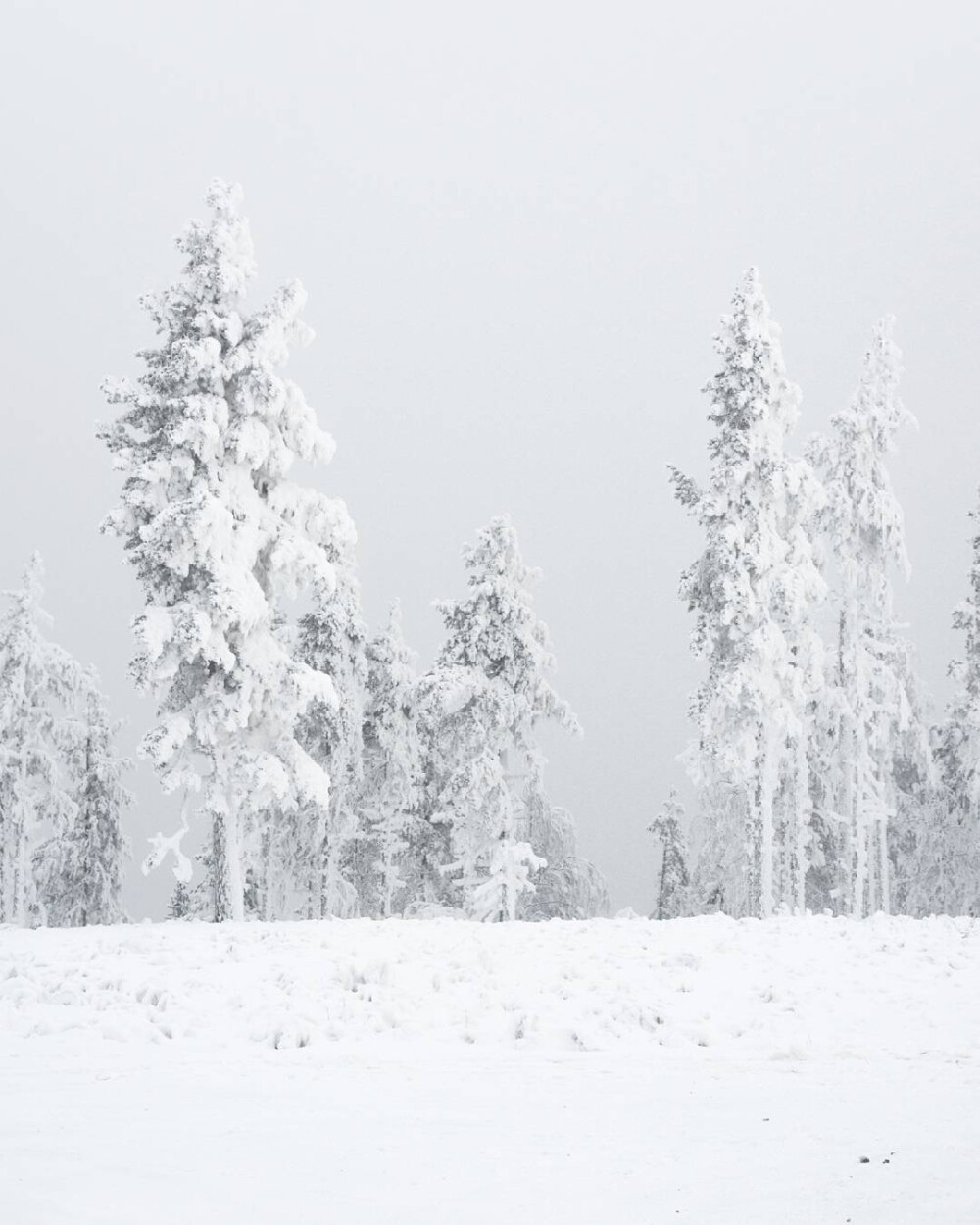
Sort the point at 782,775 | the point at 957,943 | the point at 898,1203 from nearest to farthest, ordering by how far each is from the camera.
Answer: the point at 898,1203, the point at 957,943, the point at 782,775

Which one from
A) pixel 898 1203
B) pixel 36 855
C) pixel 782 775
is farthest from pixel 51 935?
pixel 36 855

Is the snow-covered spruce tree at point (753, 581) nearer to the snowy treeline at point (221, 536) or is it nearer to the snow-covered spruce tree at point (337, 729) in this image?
the snowy treeline at point (221, 536)

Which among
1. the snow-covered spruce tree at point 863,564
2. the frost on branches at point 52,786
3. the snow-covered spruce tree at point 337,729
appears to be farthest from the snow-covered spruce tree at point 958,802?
the frost on branches at point 52,786

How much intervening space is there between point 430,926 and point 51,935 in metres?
6.02

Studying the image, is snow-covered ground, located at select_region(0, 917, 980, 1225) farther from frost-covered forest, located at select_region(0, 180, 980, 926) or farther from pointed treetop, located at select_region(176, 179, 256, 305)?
pointed treetop, located at select_region(176, 179, 256, 305)

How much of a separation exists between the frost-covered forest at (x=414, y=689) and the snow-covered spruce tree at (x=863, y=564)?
0.33 ft

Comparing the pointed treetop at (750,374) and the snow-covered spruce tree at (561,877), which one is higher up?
the pointed treetop at (750,374)

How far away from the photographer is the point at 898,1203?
5.85 m

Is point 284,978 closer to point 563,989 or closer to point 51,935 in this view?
point 563,989

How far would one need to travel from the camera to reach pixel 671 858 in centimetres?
4947

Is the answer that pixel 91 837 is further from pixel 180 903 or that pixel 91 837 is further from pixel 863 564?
pixel 863 564

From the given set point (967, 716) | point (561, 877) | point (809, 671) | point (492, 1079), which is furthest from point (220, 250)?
point (967, 716)

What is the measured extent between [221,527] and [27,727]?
1775 centimetres

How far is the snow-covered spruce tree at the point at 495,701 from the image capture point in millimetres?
29484
